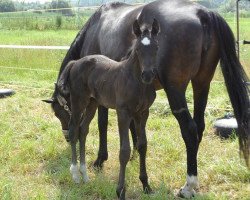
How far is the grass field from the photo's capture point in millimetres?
4199

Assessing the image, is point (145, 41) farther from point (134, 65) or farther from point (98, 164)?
point (98, 164)

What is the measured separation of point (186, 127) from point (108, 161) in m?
1.50

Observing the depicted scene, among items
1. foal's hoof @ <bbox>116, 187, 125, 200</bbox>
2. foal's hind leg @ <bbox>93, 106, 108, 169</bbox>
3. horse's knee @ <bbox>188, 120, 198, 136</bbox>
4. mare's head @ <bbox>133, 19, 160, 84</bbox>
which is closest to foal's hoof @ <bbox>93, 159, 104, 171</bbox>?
foal's hind leg @ <bbox>93, 106, 108, 169</bbox>

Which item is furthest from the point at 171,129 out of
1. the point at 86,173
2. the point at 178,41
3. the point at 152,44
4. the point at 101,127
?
the point at 152,44

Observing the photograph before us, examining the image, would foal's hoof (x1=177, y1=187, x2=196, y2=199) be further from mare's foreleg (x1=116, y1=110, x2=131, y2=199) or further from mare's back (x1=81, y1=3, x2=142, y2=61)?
mare's back (x1=81, y1=3, x2=142, y2=61)

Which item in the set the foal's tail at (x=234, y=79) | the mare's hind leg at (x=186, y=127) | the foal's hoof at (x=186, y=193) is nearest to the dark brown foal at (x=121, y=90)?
the mare's hind leg at (x=186, y=127)

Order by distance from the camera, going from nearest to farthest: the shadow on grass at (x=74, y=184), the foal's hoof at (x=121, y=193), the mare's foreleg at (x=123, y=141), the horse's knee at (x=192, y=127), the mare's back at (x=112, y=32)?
the mare's foreleg at (x=123, y=141)
the foal's hoof at (x=121, y=193)
the horse's knee at (x=192, y=127)
the shadow on grass at (x=74, y=184)
the mare's back at (x=112, y=32)

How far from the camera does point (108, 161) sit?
204 inches

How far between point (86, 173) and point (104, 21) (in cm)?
197

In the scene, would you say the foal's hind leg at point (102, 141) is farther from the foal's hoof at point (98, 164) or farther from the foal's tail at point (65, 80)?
the foal's tail at point (65, 80)

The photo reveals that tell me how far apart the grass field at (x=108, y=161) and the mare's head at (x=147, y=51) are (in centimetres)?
136

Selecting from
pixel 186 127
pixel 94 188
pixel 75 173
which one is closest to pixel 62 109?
pixel 75 173

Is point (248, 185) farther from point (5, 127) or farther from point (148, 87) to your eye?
point (5, 127)

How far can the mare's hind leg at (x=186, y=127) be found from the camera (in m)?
3.96
